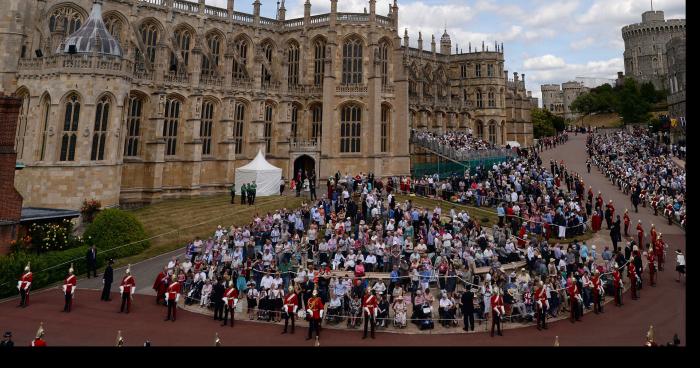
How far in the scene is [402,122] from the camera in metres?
43.9

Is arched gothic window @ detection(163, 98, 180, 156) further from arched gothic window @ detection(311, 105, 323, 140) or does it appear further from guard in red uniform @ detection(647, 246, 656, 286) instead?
guard in red uniform @ detection(647, 246, 656, 286)

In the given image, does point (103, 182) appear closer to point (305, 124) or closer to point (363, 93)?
point (305, 124)

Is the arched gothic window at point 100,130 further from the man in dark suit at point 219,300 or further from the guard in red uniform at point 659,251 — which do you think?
the guard in red uniform at point 659,251

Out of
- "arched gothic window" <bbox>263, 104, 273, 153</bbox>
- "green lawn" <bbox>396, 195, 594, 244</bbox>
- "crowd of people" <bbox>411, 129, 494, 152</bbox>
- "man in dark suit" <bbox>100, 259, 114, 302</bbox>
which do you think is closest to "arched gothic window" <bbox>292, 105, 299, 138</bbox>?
"arched gothic window" <bbox>263, 104, 273, 153</bbox>

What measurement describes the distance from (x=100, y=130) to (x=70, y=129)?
1.87m

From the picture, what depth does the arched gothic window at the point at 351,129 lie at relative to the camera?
42.6m

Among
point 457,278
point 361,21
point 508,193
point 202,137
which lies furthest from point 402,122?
point 457,278

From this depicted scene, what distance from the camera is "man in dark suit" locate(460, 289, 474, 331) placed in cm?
1324

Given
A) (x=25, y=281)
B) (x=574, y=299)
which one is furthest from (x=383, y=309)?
(x=25, y=281)

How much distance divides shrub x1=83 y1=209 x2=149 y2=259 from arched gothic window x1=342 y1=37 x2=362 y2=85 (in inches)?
1071

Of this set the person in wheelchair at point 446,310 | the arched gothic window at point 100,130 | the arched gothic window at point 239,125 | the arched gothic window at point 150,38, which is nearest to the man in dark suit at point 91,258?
the arched gothic window at point 100,130

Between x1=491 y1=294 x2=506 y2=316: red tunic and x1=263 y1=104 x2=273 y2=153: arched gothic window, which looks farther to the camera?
x1=263 y1=104 x2=273 y2=153: arched gothic window

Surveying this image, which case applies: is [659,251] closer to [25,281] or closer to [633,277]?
[633,277]

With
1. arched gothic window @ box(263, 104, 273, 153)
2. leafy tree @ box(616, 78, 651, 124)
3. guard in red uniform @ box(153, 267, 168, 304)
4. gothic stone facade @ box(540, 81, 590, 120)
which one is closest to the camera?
guard in red uniform @ box(153, 267, 168, 304)
